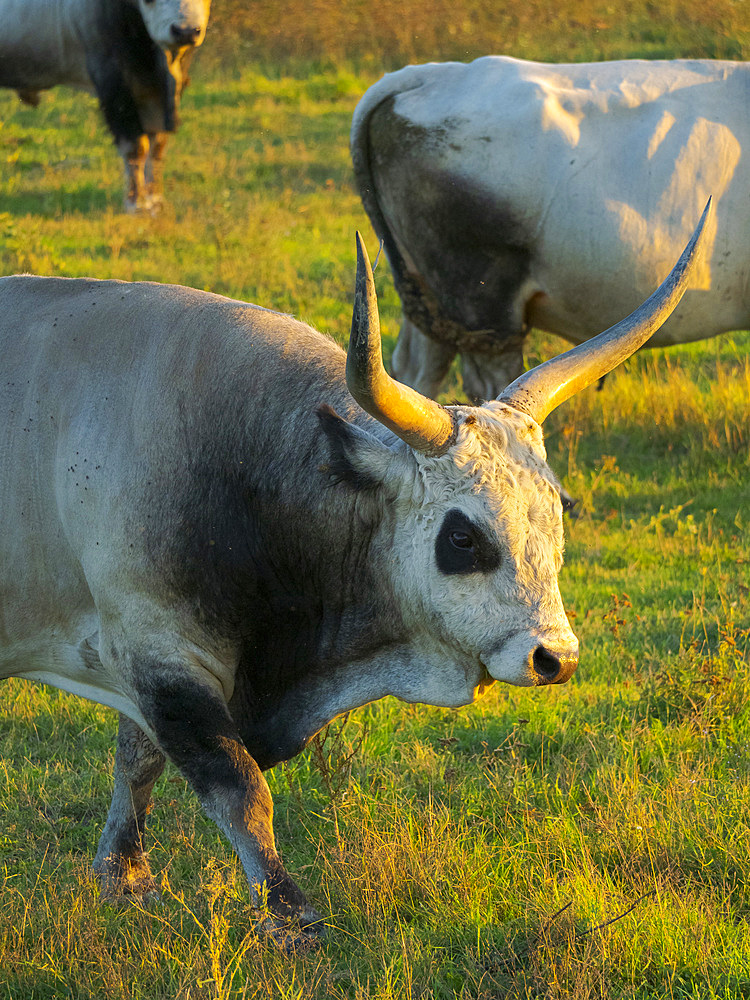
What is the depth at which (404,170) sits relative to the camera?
23.3 ft

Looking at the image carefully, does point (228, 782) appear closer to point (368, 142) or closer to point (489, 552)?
point (489, 552)

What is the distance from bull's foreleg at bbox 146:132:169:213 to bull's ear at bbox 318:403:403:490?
30.7 feet

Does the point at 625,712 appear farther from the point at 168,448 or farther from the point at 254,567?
the point at 168,448

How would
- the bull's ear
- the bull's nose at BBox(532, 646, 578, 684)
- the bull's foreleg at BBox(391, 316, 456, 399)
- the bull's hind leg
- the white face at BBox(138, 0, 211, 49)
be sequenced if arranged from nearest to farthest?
the bull's nose at BBox(532, 646, 578, 684) → the bull's ear → the bull's hind leg → the bull's foreleg at BBox(391, 316, 456, 399) → the white face at BBox(138, 0, 211, 49)

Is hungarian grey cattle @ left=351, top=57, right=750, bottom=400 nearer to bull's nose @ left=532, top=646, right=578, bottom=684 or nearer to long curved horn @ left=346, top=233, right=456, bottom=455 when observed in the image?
long curved horn @ left=346, top=233, right=456, bottom=455

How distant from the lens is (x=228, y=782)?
3225 millimetres

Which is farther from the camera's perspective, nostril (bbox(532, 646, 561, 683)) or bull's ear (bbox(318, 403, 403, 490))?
bull's ear (bbox(318, 403, 403, 490))

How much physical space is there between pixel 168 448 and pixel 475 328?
3.98 metres

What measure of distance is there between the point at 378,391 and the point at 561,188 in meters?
4.24

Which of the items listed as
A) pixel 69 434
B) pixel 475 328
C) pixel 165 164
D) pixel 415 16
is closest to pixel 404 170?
pixel 475 328

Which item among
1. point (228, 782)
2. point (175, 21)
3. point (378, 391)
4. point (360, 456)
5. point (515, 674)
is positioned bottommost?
point (175, 21)

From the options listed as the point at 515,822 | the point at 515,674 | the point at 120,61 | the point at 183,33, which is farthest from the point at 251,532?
the point at 120,61

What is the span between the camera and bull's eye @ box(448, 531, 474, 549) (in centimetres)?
309

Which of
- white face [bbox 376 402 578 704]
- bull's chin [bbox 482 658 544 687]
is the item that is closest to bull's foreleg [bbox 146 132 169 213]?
white face [bbox 376 402 578 704]
